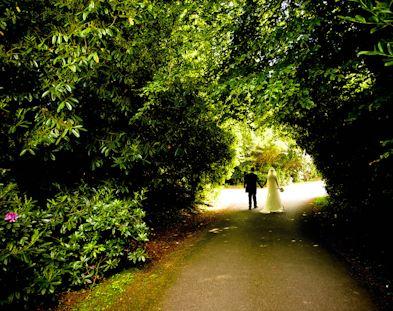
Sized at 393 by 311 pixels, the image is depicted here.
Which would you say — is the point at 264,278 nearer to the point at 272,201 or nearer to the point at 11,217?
the point at 11,217

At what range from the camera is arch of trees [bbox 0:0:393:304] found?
516 cm

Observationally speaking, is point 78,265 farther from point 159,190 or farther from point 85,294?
point 159,190

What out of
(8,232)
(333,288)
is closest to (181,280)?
(333,288)

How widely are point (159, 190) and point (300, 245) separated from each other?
5.71 m

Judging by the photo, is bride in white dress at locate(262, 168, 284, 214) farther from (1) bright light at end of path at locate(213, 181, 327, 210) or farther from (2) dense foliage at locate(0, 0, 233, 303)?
(2) dense foliage at locate(0, 0, 233, 303)

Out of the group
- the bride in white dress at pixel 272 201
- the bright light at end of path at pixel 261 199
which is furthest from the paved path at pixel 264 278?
Result: the bright light at end of path at pixel 261 199

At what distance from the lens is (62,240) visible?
621cm

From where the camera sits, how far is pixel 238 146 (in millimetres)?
16969

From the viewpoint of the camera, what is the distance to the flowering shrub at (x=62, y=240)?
4.97 meters

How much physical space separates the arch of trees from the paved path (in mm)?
1620

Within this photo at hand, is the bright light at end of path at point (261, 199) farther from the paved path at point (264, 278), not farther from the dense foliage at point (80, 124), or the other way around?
the dense foliage at point (80, 124)

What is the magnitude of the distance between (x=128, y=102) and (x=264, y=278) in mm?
5041

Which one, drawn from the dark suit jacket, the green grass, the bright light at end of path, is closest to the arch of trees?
the green grass

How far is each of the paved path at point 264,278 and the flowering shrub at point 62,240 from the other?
1.67 m
